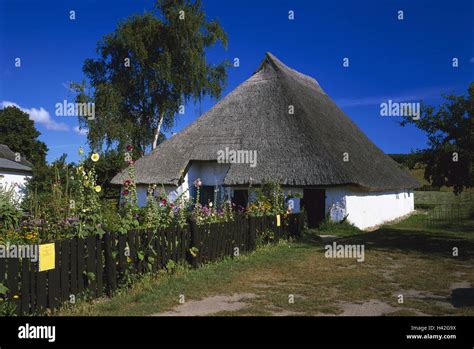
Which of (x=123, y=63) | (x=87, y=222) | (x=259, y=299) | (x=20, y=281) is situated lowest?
(x=259, y=299)

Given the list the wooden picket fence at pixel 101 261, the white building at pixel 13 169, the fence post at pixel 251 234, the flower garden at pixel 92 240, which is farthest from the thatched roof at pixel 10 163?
the wooden picket fence at pixel 101 261

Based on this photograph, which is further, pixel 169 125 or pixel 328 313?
pixel 169 125

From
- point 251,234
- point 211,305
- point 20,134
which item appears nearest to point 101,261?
point 211,305

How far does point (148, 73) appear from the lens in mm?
26344

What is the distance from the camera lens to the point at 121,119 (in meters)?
26.0

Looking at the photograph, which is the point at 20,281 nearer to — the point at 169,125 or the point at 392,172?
the point at 392,172

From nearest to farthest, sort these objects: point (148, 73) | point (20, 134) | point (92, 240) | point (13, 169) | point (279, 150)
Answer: point (92, 240) < point (279, 150) < point (148, 73) < point (13, 169) < point (20, 134)

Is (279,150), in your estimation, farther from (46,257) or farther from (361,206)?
(46,257)

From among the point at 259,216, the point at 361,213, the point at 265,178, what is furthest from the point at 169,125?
the point at 259,216

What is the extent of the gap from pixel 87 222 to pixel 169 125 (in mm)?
22379

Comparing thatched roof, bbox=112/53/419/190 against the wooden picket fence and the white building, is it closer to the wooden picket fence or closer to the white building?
the wooden picket fence

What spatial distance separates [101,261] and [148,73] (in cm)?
2170

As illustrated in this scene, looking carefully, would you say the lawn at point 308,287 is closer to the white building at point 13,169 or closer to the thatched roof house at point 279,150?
the thatched roof house at point 279,150
